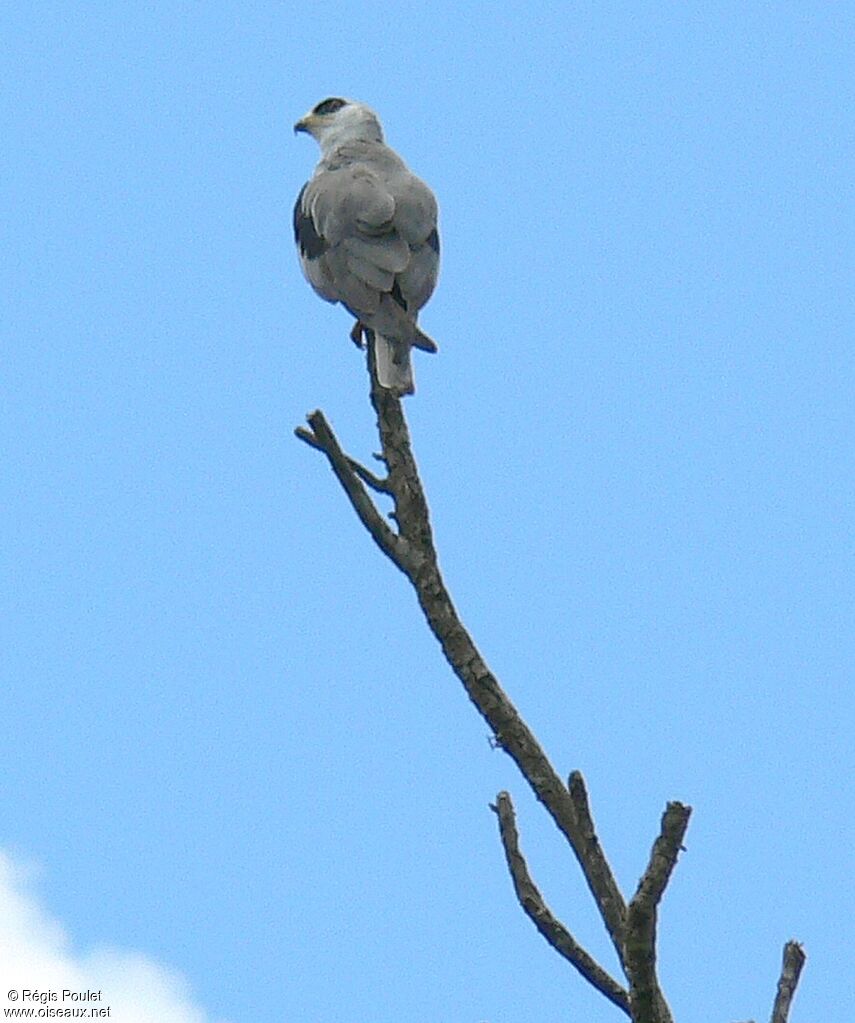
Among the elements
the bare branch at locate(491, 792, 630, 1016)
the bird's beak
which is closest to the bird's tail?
the bare branch at locate(491, 792, 630, 1016)

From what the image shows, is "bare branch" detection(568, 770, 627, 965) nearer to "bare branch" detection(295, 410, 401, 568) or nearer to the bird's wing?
"bare branch" detection(295, 410, 401, 568)

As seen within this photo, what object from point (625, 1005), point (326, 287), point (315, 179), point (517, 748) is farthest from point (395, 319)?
point (625, 1005)

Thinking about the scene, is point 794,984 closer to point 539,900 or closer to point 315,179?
point 539,900

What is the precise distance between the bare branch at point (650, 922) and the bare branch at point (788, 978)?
0.35m

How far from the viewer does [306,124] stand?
10672 mm

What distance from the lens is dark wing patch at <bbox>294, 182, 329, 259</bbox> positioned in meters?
8.04

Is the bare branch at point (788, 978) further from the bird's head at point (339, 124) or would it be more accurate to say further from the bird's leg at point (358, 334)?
the bird's head at point (339, 124)

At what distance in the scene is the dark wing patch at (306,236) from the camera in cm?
804

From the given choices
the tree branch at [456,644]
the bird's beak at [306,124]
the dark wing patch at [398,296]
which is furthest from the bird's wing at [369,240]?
the tree branch at [456,644]

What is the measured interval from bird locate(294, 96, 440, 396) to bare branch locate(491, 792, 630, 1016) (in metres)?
2.63

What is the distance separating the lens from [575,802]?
168 inches

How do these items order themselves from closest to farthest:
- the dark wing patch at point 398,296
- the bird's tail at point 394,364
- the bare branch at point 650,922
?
the bare branch at point 650,922
the bird's tail at point 394,364
the dark wing patch at point 398,296

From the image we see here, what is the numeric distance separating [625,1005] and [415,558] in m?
1.28

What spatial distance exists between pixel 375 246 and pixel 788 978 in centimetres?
440
